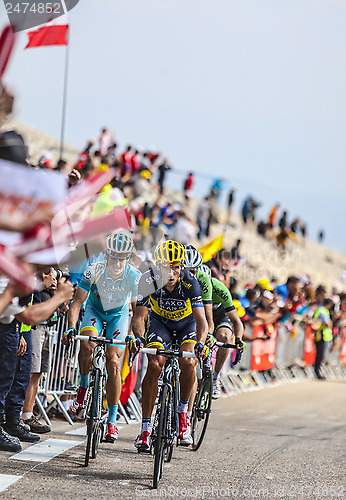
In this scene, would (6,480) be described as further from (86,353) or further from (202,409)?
(202,409)

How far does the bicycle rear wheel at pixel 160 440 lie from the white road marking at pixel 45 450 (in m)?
1.19

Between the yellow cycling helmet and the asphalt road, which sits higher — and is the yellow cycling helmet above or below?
above

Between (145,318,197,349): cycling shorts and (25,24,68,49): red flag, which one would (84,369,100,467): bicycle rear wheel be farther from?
(25,24,68,49): red flag

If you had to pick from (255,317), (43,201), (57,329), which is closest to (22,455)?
(57,329)

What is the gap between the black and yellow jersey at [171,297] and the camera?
828 centimetres

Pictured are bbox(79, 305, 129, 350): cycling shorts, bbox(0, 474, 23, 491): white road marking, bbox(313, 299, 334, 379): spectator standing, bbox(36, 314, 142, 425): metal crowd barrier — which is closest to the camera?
bbox(0, 474, 23, 491): white road marking

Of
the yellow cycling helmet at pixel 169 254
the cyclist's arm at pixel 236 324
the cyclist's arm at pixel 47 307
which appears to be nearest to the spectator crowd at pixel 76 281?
the cyclist's arm at pixel 47 307

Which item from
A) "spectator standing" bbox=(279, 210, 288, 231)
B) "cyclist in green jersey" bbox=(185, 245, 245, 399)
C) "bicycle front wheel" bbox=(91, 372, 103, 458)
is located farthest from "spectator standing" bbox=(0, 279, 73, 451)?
"spectator standing" bbox=(279, 210, 288, 231)

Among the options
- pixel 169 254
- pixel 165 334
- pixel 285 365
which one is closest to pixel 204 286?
pixel 165 334

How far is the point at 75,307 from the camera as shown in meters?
8.34

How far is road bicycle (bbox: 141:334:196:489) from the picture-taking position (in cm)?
678

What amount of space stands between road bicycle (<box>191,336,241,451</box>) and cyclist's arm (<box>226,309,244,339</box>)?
36.1 inches

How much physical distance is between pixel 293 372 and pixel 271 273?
108 feet

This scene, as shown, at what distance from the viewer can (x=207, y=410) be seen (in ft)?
29.7
